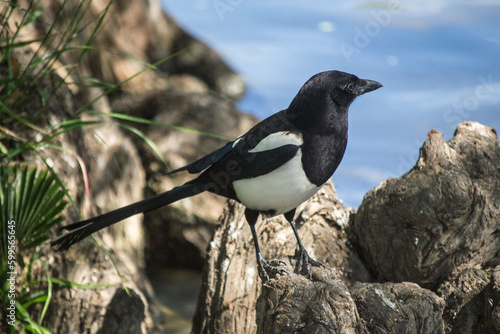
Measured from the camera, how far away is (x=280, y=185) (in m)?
1.91

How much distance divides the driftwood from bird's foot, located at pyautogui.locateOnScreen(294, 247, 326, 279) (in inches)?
2.4

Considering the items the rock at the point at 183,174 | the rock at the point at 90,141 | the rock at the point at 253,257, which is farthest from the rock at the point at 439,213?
the rock at the point at 183,174

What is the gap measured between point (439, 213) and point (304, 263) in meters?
0.53

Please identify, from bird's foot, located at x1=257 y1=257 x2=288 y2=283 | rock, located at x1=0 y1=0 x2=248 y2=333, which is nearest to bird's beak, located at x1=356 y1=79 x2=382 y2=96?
bird's foot, located at x1=257 y1=257 x2=288 y2=283

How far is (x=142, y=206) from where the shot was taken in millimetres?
2014

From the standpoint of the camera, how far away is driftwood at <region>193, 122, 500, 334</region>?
1640 millimetres

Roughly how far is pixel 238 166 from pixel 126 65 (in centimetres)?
406

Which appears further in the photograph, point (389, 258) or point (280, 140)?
point (389, 258)

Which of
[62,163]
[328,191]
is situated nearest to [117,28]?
[62,163]

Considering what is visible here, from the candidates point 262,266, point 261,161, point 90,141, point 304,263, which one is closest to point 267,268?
point 262,266

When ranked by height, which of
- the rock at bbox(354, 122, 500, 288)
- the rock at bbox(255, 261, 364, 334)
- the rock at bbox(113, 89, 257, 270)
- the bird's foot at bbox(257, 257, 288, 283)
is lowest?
Answer: the rock at bbox(255, 261, 364, 334)

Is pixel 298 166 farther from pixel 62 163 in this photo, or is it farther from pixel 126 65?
pixel 126 65

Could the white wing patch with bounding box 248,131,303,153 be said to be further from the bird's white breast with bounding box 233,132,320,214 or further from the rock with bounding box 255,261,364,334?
the rock with bounding box 255,261,364,334

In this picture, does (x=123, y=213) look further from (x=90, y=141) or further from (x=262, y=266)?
(x=90, y=141)
